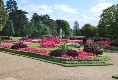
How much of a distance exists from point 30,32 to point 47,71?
72.5 m

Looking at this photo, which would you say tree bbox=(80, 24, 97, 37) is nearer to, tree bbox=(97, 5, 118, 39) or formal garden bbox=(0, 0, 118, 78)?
formal garden bbox=(0, 0, 118, 78)

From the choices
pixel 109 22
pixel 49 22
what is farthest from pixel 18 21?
pixel 109 22

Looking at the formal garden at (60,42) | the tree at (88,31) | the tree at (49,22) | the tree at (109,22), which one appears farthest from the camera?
the tree at (49,22)

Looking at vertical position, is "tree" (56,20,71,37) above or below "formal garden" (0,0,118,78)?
above

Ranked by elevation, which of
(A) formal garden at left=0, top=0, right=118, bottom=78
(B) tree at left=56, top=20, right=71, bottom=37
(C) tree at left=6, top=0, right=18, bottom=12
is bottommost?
(A) formal garden at left=0, top=0, right=118, bottom=78

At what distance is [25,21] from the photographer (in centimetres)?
9444

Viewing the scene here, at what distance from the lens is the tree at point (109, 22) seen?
44.9 metres

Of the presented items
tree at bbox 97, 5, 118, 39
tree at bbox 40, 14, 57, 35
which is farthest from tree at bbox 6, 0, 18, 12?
tree at bbox 97, 5, 118, 39

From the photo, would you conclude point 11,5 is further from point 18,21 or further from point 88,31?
point 88,31

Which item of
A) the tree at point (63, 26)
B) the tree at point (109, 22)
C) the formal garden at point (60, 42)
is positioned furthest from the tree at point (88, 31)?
the tree at point (109, 22)

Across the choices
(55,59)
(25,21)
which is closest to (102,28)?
(55,59)

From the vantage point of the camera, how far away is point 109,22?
46250mm

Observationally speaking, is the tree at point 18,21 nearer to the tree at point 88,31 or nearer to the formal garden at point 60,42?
the formal garden at point 60,42

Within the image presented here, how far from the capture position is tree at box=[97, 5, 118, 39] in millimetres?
44909
